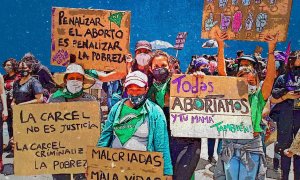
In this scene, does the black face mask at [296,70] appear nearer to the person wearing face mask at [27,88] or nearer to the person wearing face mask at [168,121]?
the person wearing face mask at [168,121]

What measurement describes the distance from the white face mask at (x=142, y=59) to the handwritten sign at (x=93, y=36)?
22 cm

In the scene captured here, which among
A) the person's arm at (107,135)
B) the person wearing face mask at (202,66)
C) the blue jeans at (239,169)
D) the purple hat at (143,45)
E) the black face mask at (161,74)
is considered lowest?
the blue jeans at (239,169)

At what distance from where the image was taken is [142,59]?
607 centimetres

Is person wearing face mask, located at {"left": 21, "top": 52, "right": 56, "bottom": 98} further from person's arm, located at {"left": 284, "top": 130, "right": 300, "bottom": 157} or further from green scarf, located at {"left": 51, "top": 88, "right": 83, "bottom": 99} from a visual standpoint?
person's arm, located at {"left": 284, "top": 130, "right": 300, "bottom": 157}

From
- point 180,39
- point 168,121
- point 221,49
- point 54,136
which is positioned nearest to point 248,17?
point 221,49

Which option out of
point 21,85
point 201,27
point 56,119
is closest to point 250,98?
point 201,27

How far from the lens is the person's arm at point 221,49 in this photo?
591 centimetres

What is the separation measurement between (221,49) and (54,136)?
68.1 inches

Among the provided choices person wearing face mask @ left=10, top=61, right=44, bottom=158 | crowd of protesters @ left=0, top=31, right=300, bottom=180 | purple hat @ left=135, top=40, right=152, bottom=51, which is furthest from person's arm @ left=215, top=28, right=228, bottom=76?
person wearing face mask @ left=10, top=61, right=44, bottom=158

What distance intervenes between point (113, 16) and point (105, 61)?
16.5 inches

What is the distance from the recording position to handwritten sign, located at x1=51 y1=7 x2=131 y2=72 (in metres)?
5.86

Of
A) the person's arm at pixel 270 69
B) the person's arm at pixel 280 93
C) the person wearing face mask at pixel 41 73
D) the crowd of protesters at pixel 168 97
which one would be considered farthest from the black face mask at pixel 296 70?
the person wearing face mask at pixel 41 73

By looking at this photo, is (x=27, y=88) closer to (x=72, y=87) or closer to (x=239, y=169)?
(x=72, y=87)

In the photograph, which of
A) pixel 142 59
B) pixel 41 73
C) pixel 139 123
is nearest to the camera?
pixel 139 123
